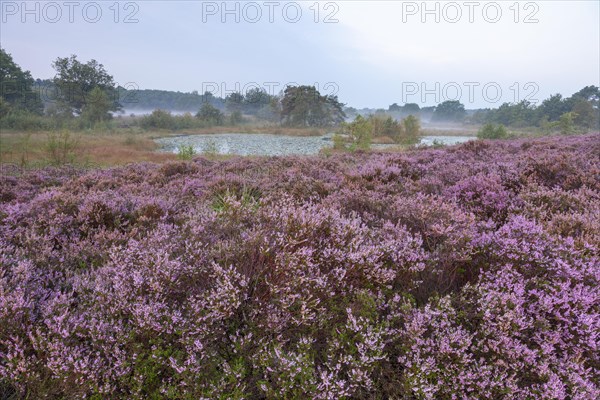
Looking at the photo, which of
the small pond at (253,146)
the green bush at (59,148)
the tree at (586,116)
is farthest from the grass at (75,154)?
the tree at (586,116)

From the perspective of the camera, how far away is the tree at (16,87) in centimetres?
5675

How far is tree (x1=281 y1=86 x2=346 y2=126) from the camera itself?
273ft

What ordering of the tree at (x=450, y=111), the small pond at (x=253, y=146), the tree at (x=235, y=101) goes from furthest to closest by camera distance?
the tree at (x=450, y=111), the tree at (x=235, y=101), the small pond at (x=253, y=146)

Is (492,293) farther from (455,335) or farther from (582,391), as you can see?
(582,391)

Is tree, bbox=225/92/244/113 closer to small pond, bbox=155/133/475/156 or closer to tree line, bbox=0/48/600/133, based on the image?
tree line, bbox=0/48/600/133

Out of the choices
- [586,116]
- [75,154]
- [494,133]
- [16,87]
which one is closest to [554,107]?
[586,116]

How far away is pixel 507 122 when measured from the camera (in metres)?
105

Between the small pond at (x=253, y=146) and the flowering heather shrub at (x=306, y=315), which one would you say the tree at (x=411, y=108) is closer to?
the small pond at (x=253, y=146)

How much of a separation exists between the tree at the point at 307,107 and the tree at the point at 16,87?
52.3 m

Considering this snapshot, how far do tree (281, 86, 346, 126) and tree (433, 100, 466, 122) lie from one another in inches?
4089

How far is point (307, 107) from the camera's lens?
83938 mm

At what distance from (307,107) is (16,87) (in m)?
58.0

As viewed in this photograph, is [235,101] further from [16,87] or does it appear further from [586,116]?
[586,116]

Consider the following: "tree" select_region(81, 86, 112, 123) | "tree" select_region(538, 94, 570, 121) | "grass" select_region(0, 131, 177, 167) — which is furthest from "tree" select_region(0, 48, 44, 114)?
"tree" select_region(538, 94, 570, 121)
